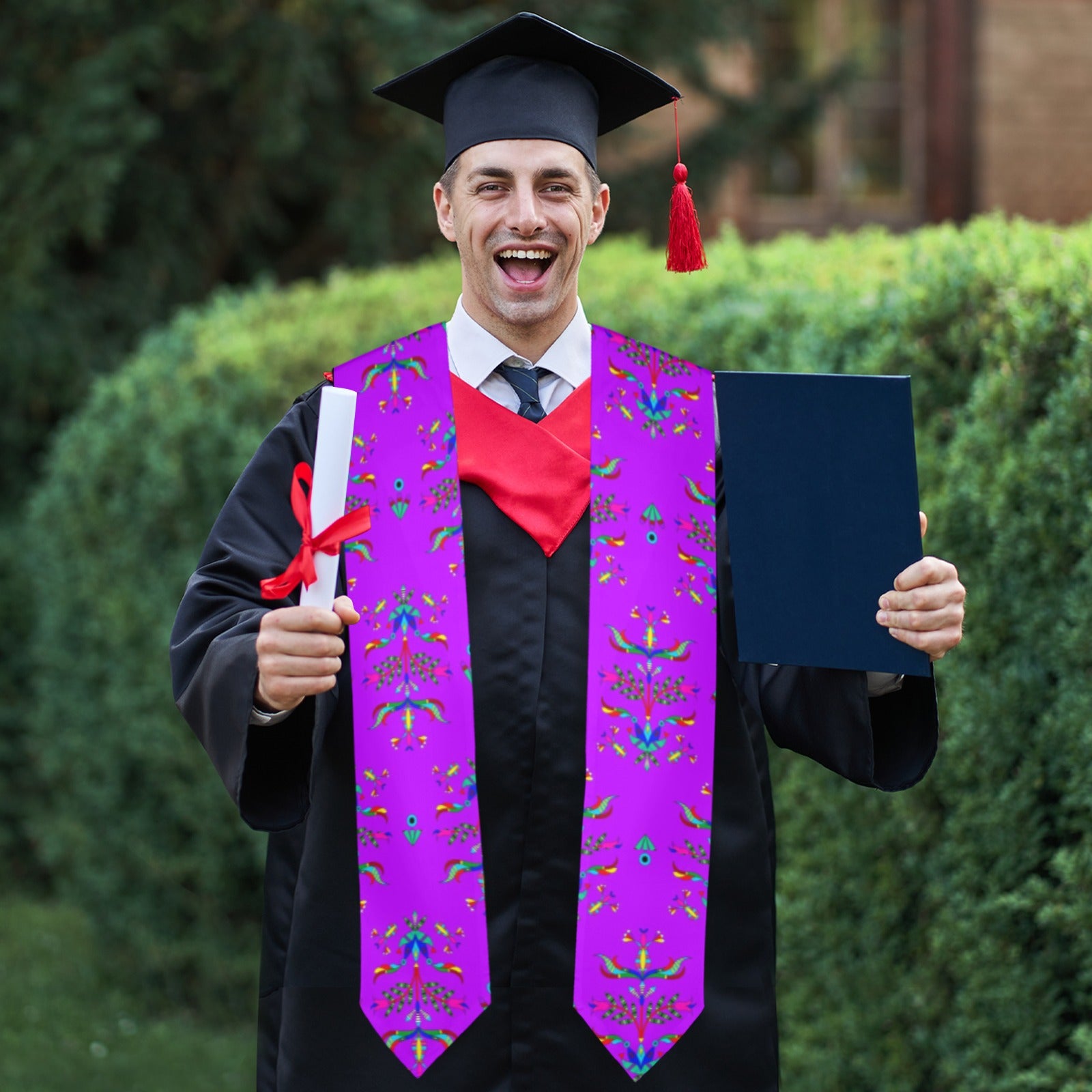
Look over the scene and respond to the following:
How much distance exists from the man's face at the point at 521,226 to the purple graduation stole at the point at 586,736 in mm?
182

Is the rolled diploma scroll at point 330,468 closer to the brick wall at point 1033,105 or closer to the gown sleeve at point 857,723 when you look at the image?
the gown sleeve at point 857,723

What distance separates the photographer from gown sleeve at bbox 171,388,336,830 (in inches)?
82.8

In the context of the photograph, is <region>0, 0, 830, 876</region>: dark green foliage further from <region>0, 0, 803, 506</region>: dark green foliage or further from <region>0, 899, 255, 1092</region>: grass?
<region>0, 899, 255, 1092</region>: grass

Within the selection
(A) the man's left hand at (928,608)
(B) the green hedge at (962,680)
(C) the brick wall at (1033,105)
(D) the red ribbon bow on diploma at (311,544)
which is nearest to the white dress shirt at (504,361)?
(D) the red ribbon bow on diploma at (311,544)

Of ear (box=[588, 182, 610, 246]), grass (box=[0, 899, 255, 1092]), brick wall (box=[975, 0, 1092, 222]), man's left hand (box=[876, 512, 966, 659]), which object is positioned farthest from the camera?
brick wall (box=[975, 0, 1092, 222])

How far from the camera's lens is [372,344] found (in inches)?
210

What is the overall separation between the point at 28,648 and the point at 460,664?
18.5 ft

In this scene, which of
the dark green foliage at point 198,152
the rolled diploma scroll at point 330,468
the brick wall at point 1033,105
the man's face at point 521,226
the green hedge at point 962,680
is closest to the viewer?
the rolled diploma scroll at point 330,468

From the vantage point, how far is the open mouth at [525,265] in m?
2.34

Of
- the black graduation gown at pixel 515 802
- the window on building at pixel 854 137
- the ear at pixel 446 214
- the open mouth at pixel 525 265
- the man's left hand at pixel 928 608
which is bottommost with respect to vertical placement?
the black graduation gown at pixel 515 802

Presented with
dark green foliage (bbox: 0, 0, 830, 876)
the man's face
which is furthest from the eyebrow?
dark green foliage (bbox: 0, 0, 830, 876)

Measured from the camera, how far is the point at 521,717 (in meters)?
2.30

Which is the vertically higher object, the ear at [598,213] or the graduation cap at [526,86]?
the graduation cap at [526,86]

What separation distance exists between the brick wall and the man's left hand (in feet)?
31.8
